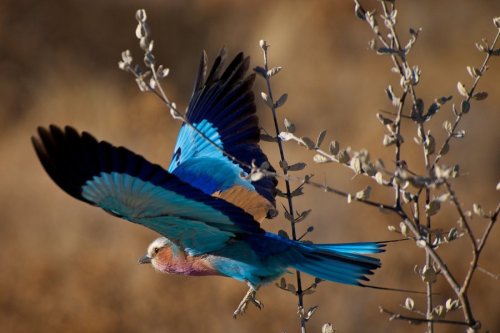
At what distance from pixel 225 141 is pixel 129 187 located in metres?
0.62

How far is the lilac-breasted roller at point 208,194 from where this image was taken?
79.4 inches

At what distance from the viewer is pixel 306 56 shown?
4.80m

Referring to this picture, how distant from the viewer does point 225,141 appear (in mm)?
2666

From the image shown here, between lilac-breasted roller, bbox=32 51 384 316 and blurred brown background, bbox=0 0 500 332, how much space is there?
1795mm

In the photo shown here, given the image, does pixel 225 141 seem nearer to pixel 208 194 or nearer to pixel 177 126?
pixel 208 194

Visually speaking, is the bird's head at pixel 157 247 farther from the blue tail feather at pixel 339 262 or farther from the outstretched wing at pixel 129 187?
the blue tail feather at pixel 339 262

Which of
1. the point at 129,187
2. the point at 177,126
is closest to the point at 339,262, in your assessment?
the point at 129,187

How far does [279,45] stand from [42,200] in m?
1.42

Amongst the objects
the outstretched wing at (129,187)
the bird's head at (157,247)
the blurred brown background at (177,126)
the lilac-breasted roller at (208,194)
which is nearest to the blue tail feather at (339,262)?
the lilac-breasted roller at (208,194)

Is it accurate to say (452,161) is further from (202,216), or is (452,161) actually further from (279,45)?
(202,216)

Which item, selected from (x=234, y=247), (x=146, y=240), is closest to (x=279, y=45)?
(x=146, y=240)

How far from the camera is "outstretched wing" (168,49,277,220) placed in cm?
251

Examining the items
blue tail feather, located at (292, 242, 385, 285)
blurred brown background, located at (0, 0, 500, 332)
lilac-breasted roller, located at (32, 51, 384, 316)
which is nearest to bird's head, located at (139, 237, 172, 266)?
lilac-breasted roller, located at (32, 51, 384, 316)

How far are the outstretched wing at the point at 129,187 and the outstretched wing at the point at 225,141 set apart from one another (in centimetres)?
23
